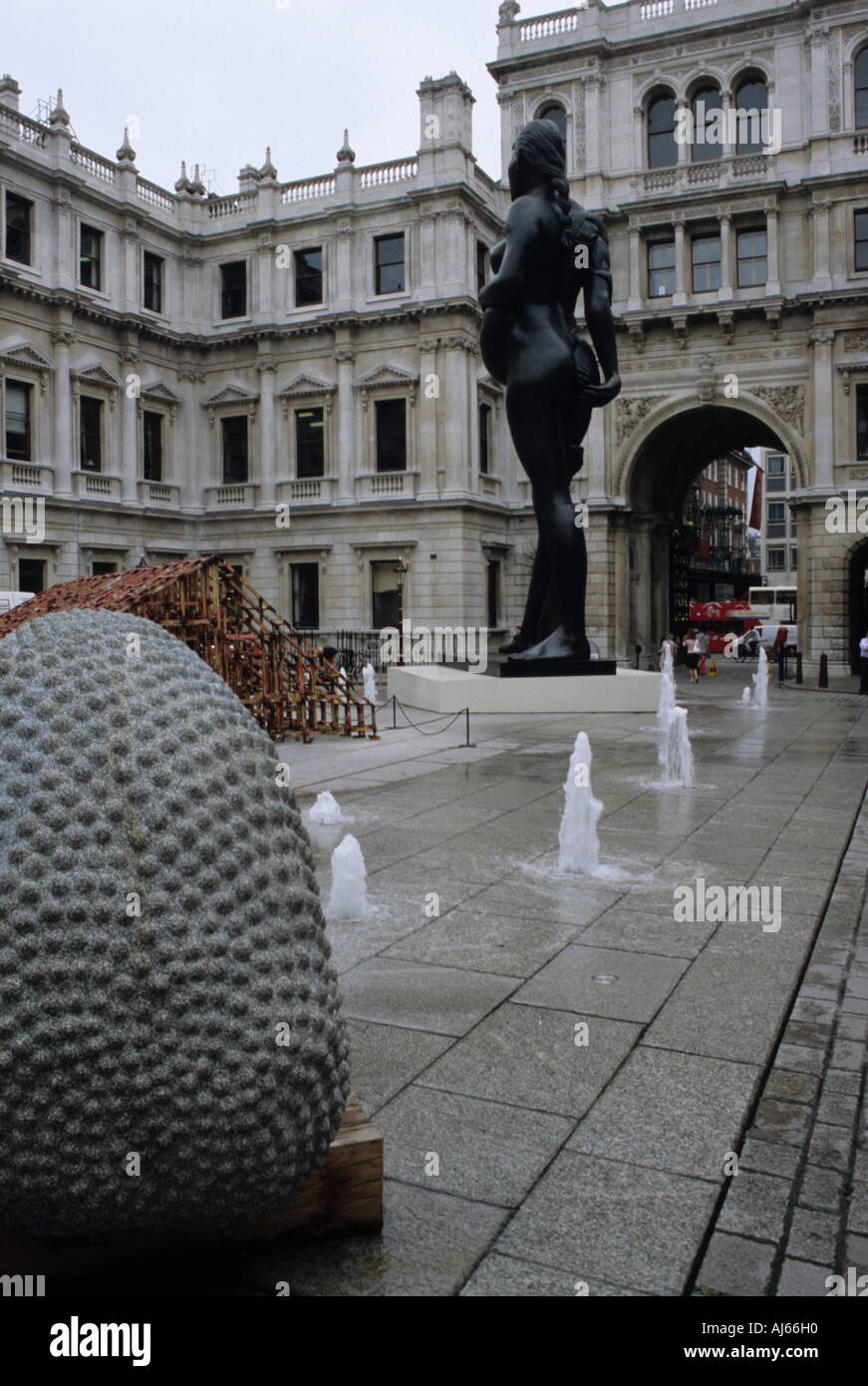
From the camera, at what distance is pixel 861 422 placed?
32812 mm

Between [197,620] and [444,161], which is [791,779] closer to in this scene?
[197,620]

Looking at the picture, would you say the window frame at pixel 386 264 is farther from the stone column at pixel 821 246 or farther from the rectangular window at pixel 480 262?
the stone column at pixel 821 246

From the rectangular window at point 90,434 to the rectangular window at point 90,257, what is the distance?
3638 mm

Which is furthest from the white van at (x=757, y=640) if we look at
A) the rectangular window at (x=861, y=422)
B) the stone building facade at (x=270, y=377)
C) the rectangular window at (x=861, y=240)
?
the rectangular window at (x=861, y=240)

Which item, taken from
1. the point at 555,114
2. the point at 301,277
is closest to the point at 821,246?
the point at 555,114

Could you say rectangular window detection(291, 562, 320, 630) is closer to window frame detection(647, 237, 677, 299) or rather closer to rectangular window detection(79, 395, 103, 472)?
rectangular window detection(79, 395, 103, 472)

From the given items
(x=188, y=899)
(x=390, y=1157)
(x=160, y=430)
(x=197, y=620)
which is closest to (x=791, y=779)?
(x=197, y=620)

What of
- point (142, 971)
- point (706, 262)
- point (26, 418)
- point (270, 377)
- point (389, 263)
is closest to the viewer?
point (142, 971)

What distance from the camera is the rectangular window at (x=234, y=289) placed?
38344mm

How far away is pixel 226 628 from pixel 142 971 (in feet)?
42.6

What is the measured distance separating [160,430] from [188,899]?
37.6 metres

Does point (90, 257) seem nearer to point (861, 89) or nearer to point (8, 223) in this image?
point (8, 223)

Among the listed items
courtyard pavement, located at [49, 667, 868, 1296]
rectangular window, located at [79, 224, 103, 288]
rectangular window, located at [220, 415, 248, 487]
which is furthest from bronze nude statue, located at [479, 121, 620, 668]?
rectangular window, located at [220, 415, 248, 487]

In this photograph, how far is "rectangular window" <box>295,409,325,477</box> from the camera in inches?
1483
